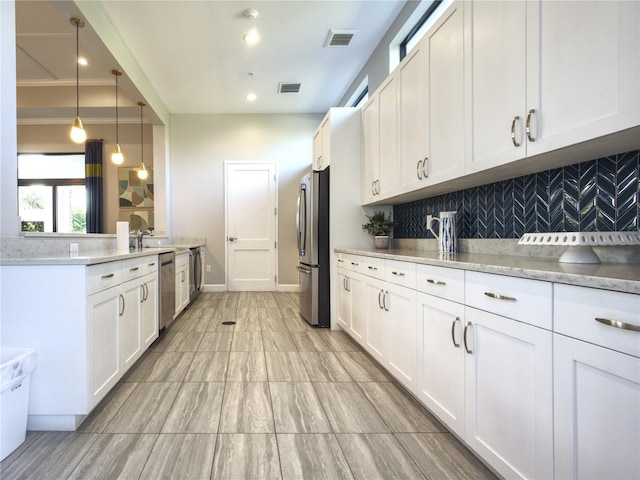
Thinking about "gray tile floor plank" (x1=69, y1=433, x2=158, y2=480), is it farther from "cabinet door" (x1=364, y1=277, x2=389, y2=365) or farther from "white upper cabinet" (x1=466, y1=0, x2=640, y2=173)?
"white upper cabinet" (x1=466, y1=0, x2=640, y2=173)

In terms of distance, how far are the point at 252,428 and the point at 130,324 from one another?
48.9 inches

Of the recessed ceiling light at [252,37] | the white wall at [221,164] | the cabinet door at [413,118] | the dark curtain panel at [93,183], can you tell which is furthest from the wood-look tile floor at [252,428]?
the dark curtain panel at [93,183]

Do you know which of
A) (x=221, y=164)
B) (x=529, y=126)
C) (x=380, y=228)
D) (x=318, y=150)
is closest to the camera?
(x=529, y=126)

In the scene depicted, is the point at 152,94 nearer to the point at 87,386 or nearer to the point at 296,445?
the point at 87,386

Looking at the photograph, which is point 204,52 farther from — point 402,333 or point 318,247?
point 402,333

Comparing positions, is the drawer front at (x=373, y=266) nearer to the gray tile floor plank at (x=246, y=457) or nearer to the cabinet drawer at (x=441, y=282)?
the cabinet drawer at (x=441, y=282)

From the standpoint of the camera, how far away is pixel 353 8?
3426 mm

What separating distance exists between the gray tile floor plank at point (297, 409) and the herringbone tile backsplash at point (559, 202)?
1523mm

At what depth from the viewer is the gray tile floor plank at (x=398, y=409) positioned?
182cm

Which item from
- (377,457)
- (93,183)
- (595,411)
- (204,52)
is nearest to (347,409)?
(377,457)

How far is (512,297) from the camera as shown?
126 centimetres

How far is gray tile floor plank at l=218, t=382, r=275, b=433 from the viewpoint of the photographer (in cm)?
182

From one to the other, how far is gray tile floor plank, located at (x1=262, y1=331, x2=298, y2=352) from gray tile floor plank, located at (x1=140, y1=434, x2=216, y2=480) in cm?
140

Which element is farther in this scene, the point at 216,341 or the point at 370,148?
the point at 370,148
